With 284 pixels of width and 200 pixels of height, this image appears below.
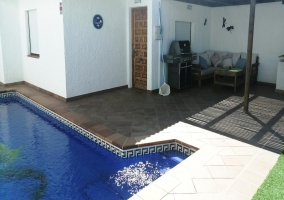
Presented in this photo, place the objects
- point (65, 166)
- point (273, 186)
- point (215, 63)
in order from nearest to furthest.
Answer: point (273, 186) < point (65, 166) < point (215, 63)

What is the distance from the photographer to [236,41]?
9164 mm

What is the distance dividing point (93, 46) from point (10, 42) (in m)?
3.01

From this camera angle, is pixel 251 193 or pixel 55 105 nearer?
pixel 251 193

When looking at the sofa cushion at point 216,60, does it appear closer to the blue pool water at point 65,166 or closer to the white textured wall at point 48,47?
the white textured wall at point 48,47

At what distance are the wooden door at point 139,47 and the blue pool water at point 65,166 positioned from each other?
3.13 meters

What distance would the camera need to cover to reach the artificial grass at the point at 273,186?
2.70 m

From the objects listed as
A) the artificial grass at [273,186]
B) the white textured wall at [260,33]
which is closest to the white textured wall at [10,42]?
the white textured wall at [260,33]

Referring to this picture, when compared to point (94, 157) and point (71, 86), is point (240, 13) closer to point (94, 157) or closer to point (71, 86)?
point (71, 86)

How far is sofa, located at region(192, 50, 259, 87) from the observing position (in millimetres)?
8250

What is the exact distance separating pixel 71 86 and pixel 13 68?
2.91 m

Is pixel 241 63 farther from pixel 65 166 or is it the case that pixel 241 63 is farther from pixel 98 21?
pixel 65 166

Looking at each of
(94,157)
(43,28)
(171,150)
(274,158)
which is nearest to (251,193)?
(274,158)

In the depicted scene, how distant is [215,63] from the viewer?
357 inches

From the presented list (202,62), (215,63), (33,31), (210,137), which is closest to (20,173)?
(210,137)
